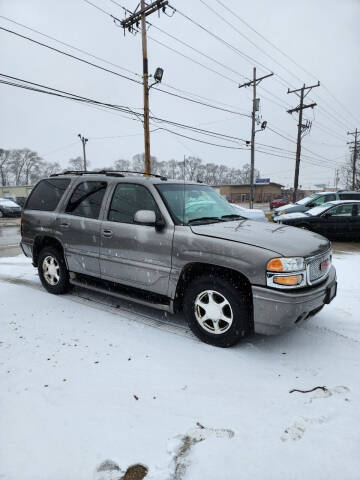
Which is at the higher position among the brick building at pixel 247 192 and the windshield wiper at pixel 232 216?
the brick building at pixel 247 192

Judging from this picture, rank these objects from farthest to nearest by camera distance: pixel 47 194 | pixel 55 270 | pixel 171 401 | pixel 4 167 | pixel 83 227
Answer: pixel 4 167 → pixel 47 194 → pixel 55 270 → pixel 83 227 → pixel 171 401

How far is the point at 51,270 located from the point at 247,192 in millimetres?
59615

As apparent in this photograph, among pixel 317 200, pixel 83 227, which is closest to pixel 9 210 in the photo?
pixel 317 200

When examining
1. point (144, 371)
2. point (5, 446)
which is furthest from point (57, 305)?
point (5, 446)

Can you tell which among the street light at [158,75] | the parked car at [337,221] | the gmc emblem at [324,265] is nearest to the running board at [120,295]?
the gmc emblem at [324,265]

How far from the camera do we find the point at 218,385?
8.55 ft

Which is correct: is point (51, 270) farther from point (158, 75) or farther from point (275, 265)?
point (158, 75)

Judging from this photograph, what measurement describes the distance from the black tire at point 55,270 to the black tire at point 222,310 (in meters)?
2.25

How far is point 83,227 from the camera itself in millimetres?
4145

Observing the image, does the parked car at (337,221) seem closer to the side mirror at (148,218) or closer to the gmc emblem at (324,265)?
the gmc emblem at (324,265)

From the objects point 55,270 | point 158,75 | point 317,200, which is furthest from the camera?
point 158,75

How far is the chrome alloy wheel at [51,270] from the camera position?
15.4ft

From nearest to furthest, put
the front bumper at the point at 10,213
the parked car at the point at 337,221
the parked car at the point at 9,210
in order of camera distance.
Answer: the parked car at the point at 337,221 → the parked car at the point at 9,210 → the front bumper at the point at 10,213

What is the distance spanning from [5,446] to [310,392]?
2.30 metres
